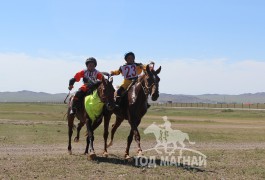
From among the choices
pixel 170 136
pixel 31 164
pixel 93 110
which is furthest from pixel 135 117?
pixel 170 136

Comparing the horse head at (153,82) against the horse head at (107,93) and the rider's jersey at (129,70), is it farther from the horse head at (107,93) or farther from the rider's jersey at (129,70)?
the rider's jersey at (129,70)

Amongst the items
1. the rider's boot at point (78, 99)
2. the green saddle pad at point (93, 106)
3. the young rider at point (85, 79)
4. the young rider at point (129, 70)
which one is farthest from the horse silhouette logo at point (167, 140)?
the rider's boot at point (78, 99)

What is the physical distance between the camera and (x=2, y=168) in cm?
1232

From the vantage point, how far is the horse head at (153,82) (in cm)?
1292

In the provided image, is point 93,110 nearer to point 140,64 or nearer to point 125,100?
point 125,100

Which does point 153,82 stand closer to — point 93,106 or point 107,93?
point 107,93

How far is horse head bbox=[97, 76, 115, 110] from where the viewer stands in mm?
13477

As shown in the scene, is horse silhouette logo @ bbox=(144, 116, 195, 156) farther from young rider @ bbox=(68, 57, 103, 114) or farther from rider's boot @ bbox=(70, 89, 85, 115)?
rider's boot @ bbox=(70, 89, 85, 115)

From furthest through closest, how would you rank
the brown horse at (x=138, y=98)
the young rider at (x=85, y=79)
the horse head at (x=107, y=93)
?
the young rider at (x=85, y=79)
the horse head at (x=107, y=93)
the brown horse at (x=138, y=98)

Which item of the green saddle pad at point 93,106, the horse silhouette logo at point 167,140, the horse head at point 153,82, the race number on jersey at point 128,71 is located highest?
the race number on jersey at point 128,71

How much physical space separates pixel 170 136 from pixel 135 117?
31.0 feet

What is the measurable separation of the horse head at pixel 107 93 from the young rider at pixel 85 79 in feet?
3.25

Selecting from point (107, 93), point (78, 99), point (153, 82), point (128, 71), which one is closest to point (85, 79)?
point (78, 99)

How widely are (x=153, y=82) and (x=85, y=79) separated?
3.06 meters
